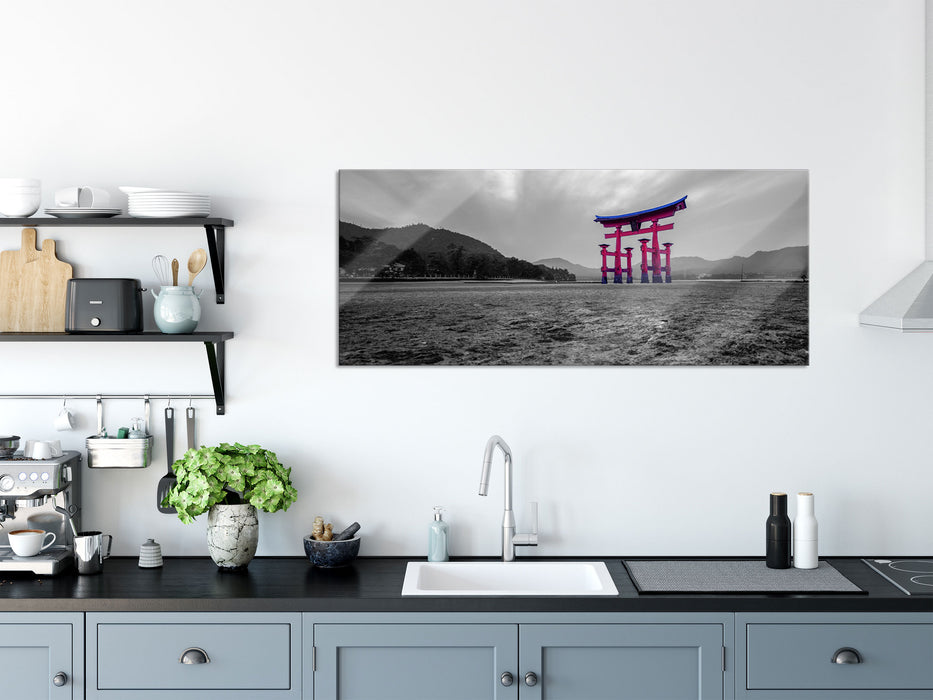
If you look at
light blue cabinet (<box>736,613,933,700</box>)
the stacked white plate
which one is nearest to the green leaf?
the stacked white plate

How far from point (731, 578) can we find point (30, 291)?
2.26 metres

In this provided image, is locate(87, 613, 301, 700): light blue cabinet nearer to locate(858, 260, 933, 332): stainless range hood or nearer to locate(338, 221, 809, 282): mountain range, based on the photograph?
locate(338, 221, 809, 282): mountain range

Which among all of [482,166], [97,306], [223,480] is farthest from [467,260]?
[97,306]

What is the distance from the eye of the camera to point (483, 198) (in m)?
2.90

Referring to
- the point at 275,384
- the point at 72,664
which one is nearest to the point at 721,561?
the point at 275,384

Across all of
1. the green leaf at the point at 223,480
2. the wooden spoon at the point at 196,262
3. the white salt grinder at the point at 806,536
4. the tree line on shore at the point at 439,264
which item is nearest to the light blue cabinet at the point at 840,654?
the white salt grinder at the point at 806,536

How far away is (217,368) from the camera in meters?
2.86

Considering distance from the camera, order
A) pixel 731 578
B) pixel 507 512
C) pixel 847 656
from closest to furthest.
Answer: pixel 847 656
pixel 731 578
pixel 507 512

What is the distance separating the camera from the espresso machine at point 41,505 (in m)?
2.69

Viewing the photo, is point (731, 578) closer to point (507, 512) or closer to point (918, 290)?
point (507, 512)

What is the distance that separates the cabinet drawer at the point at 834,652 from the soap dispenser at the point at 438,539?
0.91 meters

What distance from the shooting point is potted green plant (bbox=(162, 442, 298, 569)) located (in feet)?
8.88

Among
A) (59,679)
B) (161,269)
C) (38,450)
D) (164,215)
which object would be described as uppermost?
(164,215)

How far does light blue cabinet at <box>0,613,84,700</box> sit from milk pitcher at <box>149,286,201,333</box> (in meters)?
0.83
